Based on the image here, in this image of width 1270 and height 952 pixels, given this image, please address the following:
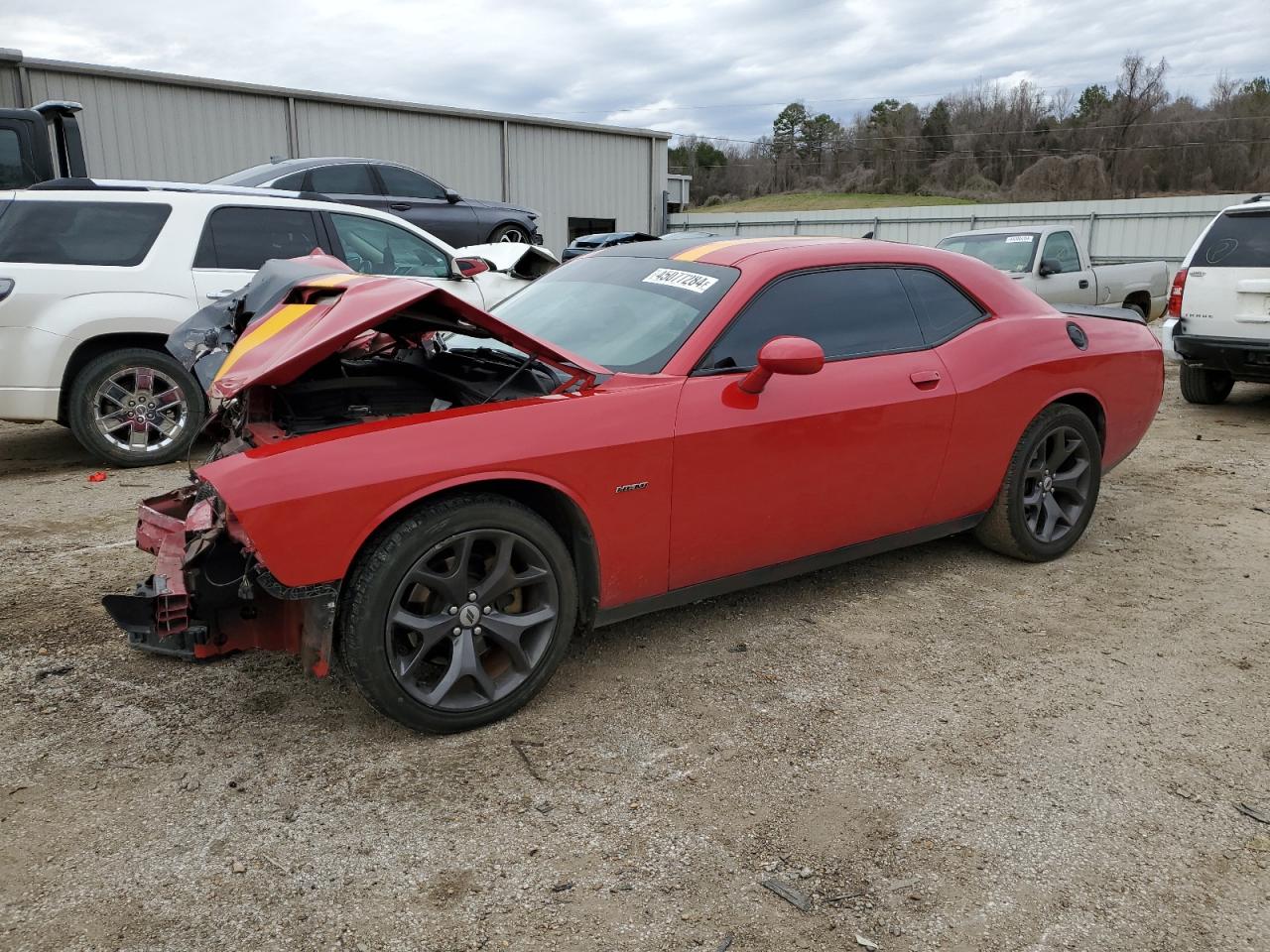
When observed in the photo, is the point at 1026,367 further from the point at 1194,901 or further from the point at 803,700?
the point at 1194,901

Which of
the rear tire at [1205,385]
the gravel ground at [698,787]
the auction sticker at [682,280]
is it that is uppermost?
the auction sticker at [682,280]

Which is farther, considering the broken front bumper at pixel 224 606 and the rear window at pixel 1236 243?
the rear window at pixel 1236 243

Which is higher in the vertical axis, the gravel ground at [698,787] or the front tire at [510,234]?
the front tire at [510,234]

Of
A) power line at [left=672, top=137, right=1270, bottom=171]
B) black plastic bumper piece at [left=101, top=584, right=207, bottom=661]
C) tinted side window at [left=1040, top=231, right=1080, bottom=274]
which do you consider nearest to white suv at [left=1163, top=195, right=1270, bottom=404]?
tinted side window at [left=1040, top=231, right=1080, bottom=274]

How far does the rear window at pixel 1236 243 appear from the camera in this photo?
7688 millimetres

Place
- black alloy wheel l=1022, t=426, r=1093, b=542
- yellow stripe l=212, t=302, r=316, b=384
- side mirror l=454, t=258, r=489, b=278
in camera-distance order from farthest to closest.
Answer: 1. side mirror l=454, t=258, r=489, b=278
2. black alloy wheel l=1022, t=426, r=1093, b=542
3. yellow stripe l=212, t=302, r=316, b=384

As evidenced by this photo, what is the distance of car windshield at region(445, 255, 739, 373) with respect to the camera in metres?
3.44

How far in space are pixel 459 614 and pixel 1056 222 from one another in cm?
1765

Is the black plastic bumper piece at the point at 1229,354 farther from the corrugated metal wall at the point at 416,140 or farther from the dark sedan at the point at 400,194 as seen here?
the corrugated metal wall at the point at 416,140

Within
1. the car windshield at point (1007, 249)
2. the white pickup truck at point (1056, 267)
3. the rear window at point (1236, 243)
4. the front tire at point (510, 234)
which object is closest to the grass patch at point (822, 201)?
the white pickup truck at point (1056, 267)

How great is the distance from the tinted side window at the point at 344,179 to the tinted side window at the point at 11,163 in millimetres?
3518

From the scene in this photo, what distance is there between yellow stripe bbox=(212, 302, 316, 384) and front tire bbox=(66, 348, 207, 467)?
3288 mm

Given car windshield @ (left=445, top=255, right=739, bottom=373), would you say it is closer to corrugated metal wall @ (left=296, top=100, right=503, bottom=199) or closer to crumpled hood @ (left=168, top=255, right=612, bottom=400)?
crumpled hood @ (left=168, top=255, right=612, bottom=400)

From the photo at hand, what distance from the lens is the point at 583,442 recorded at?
3.01 metres
